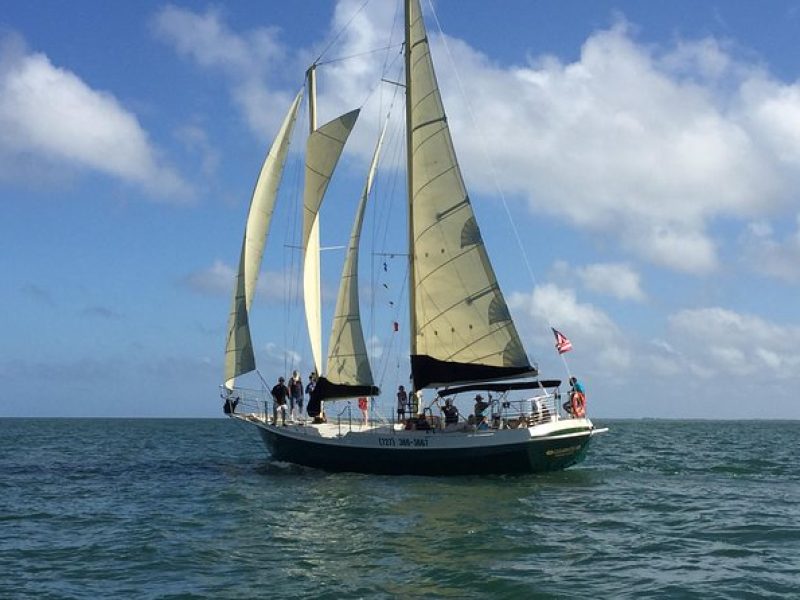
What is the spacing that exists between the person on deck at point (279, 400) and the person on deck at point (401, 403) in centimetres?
463

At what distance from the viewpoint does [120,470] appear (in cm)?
3600

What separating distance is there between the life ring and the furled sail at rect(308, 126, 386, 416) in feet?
22.3

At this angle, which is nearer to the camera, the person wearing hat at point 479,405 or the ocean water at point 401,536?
the ocean water at point 401,536

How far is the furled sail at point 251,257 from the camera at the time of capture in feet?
112

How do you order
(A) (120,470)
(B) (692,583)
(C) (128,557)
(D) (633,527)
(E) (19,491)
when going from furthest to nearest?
(A) (120,470) < (E) (19,491) < (D) (633,527) < (C) (128,557) < (B) (692,583)

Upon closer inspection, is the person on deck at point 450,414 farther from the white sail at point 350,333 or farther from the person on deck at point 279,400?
the person on deck at point 279,400

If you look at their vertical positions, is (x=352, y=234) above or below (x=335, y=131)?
below

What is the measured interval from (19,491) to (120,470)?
7633 millimetres

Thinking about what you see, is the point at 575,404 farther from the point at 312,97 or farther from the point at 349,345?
the point at 312,97

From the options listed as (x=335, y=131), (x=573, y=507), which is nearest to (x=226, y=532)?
(x=573, y=507)

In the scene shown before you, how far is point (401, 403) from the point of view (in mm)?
32250

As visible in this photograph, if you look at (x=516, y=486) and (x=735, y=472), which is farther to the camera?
(x=735, y=472)

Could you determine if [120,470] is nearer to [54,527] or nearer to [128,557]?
[54,527]

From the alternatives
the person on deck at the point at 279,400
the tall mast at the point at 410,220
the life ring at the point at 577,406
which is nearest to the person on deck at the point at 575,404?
the life ring at the point at 577,406
